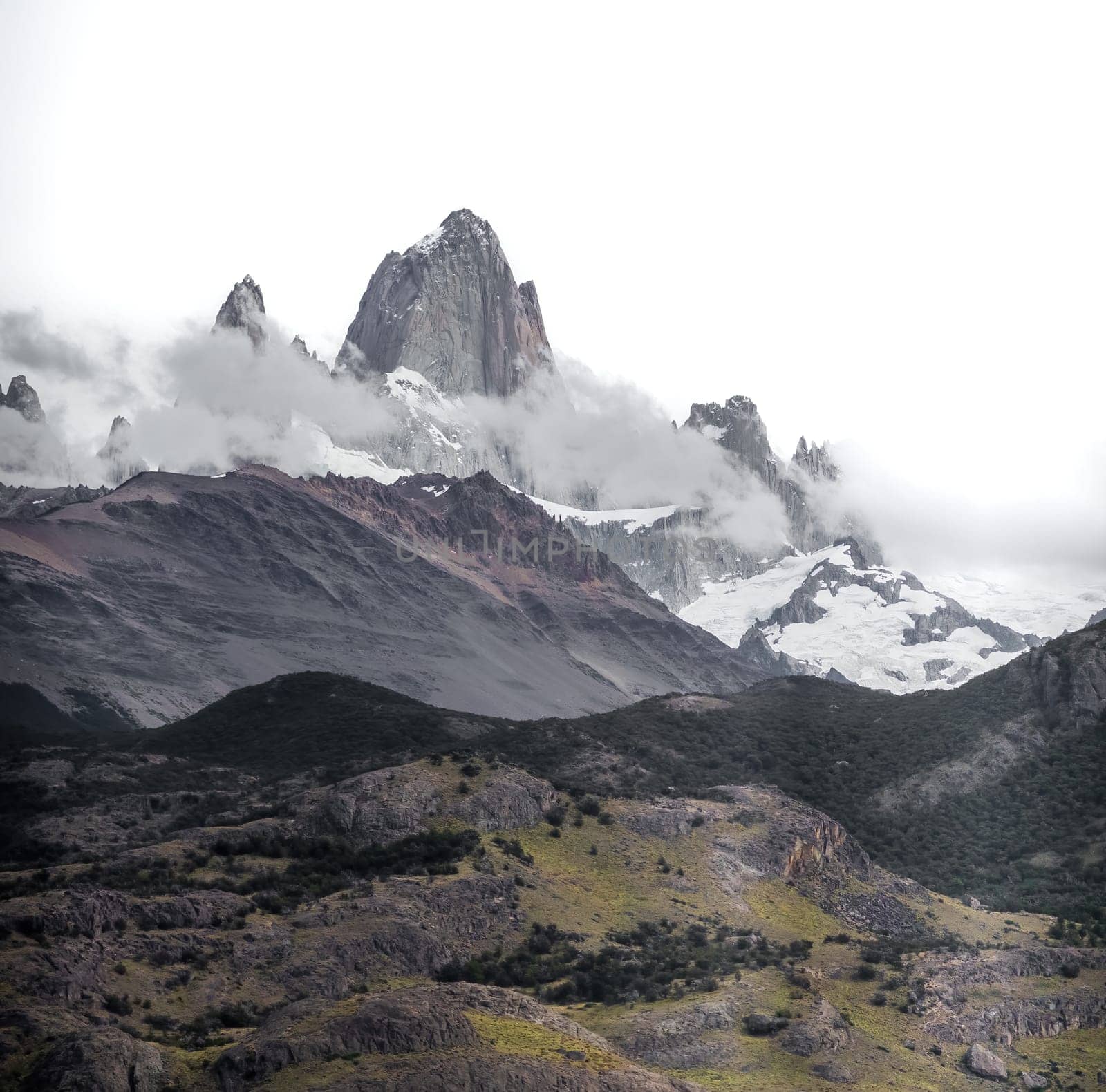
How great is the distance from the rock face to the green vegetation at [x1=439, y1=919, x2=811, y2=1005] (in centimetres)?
1670

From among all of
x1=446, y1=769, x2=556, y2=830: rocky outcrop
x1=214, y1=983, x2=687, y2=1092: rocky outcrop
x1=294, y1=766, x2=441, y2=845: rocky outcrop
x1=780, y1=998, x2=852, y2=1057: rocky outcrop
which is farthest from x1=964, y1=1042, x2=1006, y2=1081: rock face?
x1=294, y1=766, x2=441, y2=845: rocky outcrop

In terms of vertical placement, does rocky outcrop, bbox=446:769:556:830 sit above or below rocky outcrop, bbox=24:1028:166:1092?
above

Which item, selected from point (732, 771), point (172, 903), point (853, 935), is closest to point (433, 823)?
point (172, 903)

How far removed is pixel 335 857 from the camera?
118 metres

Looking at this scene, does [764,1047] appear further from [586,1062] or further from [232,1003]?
[232,1003]

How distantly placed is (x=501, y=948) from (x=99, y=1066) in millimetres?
40157

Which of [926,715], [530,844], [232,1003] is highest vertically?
[926,715]

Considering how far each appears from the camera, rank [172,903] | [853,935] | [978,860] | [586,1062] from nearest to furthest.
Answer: [586,1062]
[172,903]
[853,935]
[978,860]

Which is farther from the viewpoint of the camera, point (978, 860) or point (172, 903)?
point (978, 860)

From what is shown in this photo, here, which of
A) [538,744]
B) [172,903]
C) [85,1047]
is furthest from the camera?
[538,744]

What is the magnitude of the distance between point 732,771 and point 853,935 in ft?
216

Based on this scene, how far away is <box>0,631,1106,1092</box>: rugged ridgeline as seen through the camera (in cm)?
7519

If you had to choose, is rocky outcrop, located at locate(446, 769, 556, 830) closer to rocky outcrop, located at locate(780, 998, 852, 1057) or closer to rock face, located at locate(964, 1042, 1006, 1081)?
rocky outcrop, located at locate(780, 998, 852, 1057)

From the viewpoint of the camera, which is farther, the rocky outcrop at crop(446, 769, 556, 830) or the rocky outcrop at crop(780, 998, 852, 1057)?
the rocky outcrop at crop(446, 769, 556, 830)
